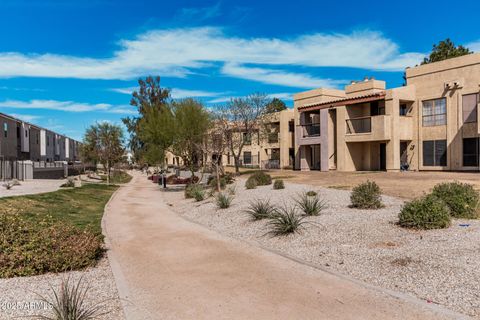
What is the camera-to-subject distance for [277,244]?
9938 mm

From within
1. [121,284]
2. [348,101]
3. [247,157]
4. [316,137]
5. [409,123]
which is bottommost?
[121,284]

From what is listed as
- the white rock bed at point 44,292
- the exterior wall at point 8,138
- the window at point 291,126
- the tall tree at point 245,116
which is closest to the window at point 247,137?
the tall tree at point 245,116

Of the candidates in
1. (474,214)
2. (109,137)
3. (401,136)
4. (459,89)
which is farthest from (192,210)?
(109,137)

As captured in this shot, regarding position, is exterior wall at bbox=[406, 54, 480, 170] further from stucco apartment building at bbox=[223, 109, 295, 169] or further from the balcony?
stucco apartment building at bbox=[223, 109, 295, 169]

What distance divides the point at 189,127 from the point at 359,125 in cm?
1431

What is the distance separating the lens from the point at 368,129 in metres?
33.0

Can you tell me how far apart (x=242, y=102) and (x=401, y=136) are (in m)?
14.9

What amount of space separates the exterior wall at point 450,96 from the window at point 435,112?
0.27 m

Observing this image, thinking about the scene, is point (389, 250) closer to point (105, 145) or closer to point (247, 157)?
point (105, 145)

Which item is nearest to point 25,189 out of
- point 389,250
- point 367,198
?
point 367,198

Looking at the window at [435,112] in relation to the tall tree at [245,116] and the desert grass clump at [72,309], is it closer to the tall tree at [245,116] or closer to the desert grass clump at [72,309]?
the tall tree at [245,116]

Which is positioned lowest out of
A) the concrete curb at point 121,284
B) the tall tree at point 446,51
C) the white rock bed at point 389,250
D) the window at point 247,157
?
the concrete curb at point 121,284

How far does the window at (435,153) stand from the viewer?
30267mm

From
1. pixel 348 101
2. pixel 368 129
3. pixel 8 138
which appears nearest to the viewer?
pixel 368 129
